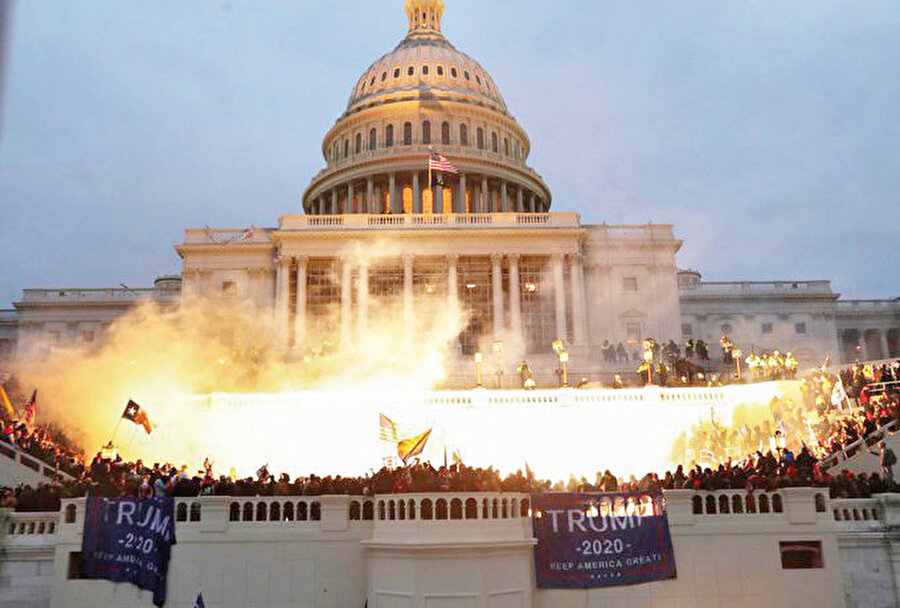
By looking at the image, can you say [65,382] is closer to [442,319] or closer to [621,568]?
[442,319]

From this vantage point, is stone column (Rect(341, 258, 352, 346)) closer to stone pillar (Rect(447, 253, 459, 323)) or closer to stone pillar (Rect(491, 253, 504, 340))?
stone pillar (Rect(447, 253, 459, 323))

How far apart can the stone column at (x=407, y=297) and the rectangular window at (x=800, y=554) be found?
35.7m

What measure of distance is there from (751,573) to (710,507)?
164cm

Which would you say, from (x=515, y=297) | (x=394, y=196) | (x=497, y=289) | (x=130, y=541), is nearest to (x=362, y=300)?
(x=497, y=289)

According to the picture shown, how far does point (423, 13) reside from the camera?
3775 inches

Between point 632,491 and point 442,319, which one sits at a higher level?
point 442,319

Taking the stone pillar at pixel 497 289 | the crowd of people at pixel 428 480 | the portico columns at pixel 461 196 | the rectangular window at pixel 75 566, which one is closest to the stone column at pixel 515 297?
the stone pillar at pixel 497 289

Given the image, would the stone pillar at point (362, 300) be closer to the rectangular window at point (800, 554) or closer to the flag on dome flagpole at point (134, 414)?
the flag on dome flagpole at point (134, 414)

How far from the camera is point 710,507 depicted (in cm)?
1909

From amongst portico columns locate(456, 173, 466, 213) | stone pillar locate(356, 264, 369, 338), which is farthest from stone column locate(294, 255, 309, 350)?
portico columns locate(456, 173, 466, 213)

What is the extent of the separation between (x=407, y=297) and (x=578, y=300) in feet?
37.1

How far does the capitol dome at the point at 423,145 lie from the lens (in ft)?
245

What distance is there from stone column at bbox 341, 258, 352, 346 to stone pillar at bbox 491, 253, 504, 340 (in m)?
9.61

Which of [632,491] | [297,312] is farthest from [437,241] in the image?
[632,491]
